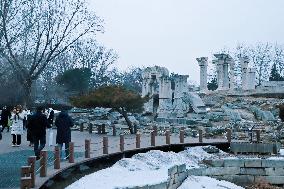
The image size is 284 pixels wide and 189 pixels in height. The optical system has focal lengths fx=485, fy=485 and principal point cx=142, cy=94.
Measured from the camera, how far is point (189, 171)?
55.2ft

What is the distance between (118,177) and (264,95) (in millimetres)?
42868

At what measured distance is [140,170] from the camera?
49.5 ft

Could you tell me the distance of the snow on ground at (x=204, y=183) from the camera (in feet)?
51.8

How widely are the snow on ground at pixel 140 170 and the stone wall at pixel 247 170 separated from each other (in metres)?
0.86

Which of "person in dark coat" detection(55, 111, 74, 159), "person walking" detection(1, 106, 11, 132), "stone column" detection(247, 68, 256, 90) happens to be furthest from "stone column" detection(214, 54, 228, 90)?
"person in dark coat" detection(55, 111, 74, 159)

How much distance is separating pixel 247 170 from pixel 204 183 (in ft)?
7.95

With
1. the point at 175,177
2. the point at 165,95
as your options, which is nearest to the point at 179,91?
the point at 165,95

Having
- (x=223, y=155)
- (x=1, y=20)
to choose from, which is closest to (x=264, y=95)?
(x=1, y=20)

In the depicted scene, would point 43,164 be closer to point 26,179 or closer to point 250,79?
point 26,179

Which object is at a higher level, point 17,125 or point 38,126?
point 38,126

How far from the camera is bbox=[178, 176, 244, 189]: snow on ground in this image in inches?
622

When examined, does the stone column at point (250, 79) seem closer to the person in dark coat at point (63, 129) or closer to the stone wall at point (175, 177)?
the stone wall at point (175, 177)

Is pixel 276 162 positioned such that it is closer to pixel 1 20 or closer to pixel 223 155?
pixel 223 155

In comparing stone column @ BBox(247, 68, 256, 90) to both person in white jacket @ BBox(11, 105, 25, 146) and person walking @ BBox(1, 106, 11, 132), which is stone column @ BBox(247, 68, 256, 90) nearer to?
person walking @ BBox(1, 106, 11, 132)
